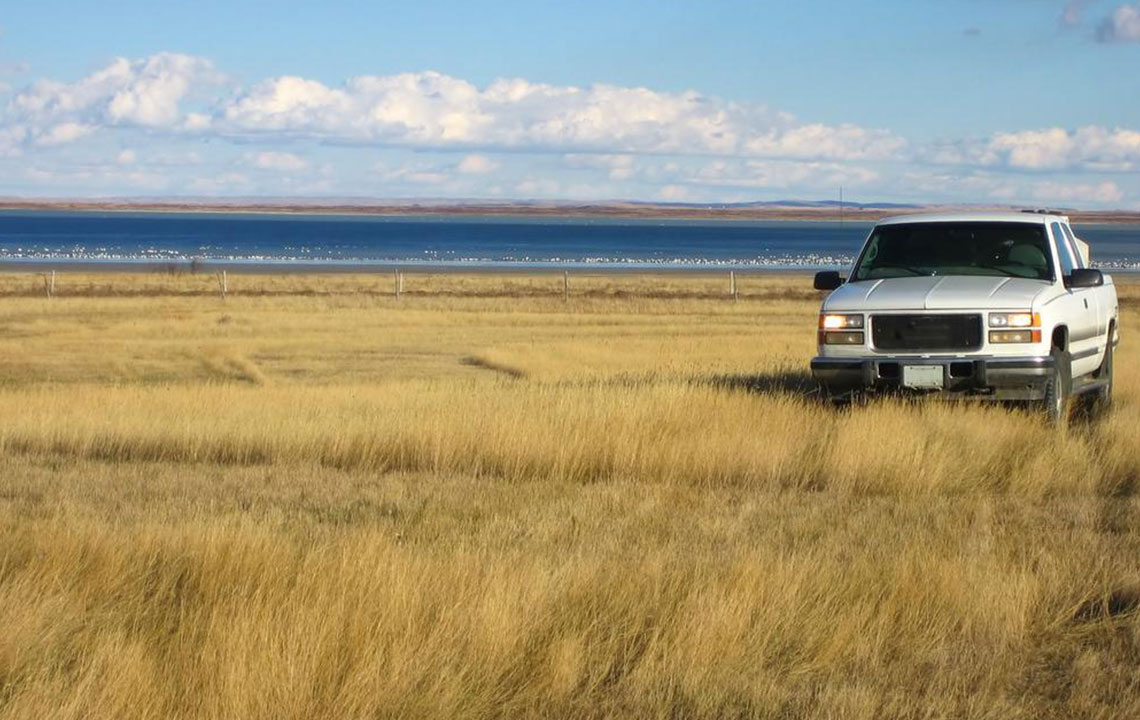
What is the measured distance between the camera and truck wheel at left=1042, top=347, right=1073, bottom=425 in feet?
41.8

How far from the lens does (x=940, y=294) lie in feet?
42.9

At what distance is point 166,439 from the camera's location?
42.3 feet

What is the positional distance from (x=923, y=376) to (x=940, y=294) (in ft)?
2.47

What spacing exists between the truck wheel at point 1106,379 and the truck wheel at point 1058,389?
5.57ft

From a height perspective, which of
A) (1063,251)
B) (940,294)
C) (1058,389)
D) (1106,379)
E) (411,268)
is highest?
(1063,251)

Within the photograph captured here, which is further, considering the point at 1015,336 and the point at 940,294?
the point at 940,294

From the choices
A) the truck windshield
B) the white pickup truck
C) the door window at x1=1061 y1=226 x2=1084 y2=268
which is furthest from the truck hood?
the door window at x1=1061 y1=226 x2=1084 y2=268

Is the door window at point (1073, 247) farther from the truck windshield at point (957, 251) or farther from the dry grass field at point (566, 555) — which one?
the dry grass field at point (566, 555)

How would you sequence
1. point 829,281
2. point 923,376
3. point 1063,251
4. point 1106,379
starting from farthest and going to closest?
point 1106,379
point 829,281
point 1063,251
point 923,376

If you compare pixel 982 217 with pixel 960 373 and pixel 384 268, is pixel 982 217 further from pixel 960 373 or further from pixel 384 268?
pixel 384 268

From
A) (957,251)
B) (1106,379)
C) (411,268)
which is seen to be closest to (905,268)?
(957,251)

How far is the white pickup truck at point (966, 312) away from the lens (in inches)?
505

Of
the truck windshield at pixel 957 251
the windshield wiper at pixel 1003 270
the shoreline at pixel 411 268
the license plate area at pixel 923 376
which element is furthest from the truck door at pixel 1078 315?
the shoreline at pixel 411 268

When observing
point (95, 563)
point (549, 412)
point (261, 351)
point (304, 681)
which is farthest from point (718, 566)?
point (261, 351)
